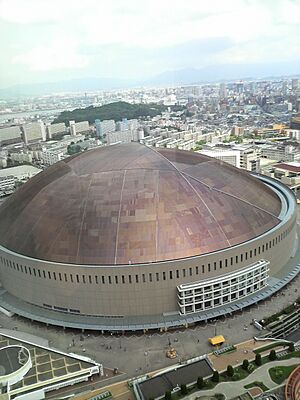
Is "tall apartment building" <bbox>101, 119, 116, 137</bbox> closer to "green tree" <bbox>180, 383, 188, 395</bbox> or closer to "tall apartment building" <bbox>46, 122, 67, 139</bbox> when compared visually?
"tall apartment building" <bbox>46, 122, 67, 139</bbox>

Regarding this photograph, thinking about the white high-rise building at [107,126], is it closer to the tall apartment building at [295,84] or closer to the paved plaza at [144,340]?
the paved plaza at [144,340]

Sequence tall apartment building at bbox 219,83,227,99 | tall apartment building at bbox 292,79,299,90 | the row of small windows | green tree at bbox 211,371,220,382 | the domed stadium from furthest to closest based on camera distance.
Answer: tall apartment building at bbox 292,79,299,90 → tall apartment building at bbox 219,83,227,99 → the domed stadium → the row of small windows → green tree at bbox 211,371,220,382

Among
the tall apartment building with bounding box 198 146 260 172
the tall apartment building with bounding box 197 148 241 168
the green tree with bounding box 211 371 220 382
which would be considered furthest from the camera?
the tall apartment building with bounding box 198 146 260 172

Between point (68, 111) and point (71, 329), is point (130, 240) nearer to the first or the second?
point (71, 329)


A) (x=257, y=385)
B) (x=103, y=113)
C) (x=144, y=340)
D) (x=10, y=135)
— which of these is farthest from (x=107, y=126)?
(x=257, y=385)

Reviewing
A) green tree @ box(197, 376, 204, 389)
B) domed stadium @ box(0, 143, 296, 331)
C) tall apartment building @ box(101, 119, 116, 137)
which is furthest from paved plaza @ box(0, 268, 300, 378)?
tall apartment building @ box(101, 119, 116, 137)

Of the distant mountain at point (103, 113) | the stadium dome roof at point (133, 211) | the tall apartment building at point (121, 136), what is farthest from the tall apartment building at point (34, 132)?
the stadium dome roof at point (133, 211)

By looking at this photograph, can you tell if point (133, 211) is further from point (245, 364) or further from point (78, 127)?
point (78, 127)
